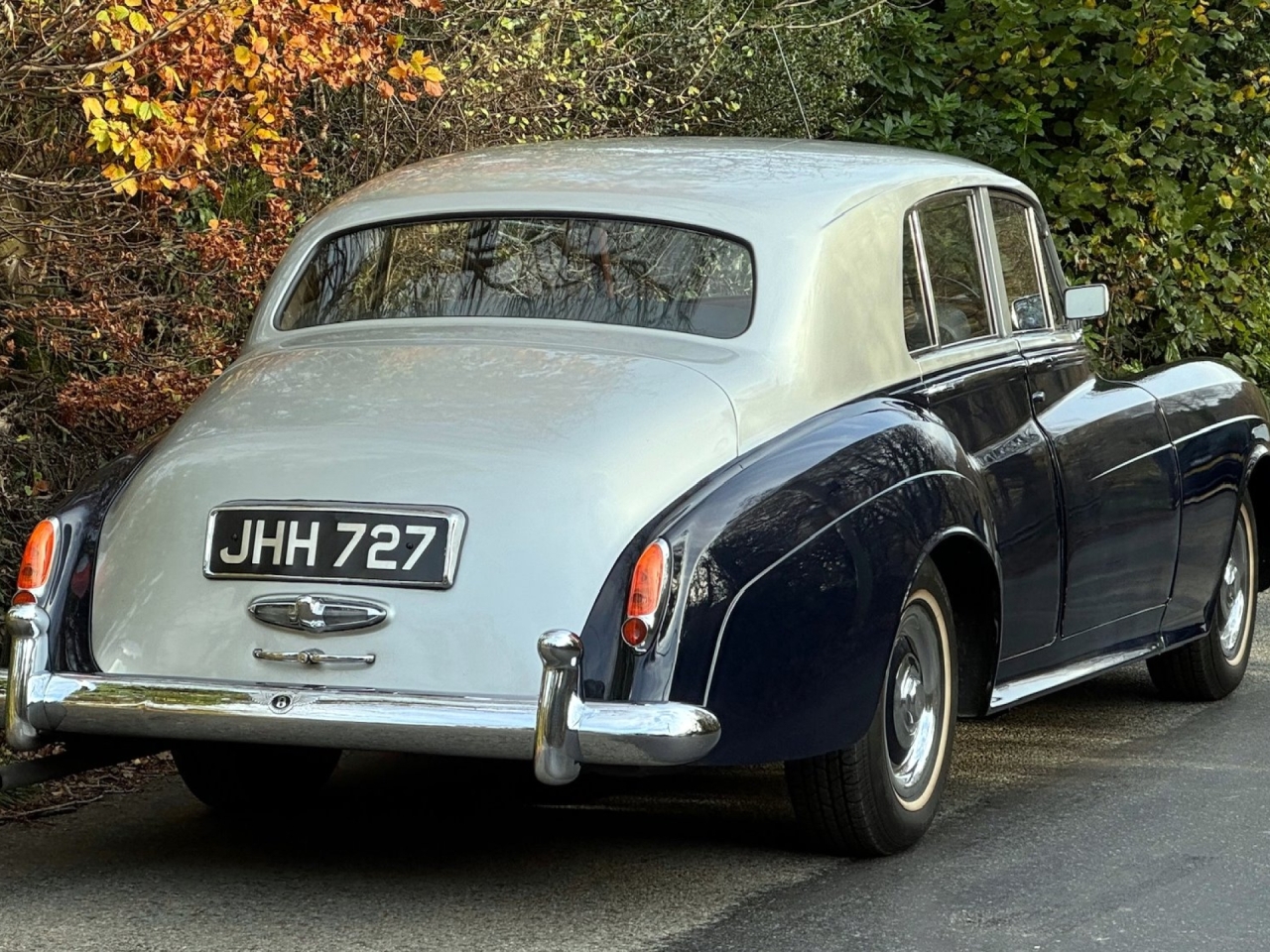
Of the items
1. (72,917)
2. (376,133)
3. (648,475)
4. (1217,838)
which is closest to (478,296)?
(648,475)

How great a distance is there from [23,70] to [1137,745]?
421 cm

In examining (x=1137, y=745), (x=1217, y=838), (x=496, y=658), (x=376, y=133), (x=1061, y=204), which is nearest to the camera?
(x=496, y=658)

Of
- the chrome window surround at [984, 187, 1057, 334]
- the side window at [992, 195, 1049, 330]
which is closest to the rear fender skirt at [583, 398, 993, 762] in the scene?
the chrome window surround at [984, 187, 1057, 334]

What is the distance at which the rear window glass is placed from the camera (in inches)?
209

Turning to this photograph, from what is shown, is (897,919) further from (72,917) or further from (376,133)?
(376,133)

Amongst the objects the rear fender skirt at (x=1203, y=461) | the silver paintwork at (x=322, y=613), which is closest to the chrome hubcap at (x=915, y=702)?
the silver paintwork at (x=322, y=613)

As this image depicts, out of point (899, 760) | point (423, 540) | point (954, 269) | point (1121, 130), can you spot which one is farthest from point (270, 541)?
point (1121, 130)

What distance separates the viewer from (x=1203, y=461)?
6.86m

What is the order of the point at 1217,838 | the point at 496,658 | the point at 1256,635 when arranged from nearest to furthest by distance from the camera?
the point at 496,658 < the point at 1217,838 < the point at 1256,635

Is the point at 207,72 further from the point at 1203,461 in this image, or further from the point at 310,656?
the point at 1203,461

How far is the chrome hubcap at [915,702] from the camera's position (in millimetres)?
5164

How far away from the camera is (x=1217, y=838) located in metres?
5.36

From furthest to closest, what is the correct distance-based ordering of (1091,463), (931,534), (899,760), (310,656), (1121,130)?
(1121,130)
(1091,463)
(899,760)
(931,534)
(310,656)

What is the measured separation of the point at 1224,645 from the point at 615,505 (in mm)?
3600
